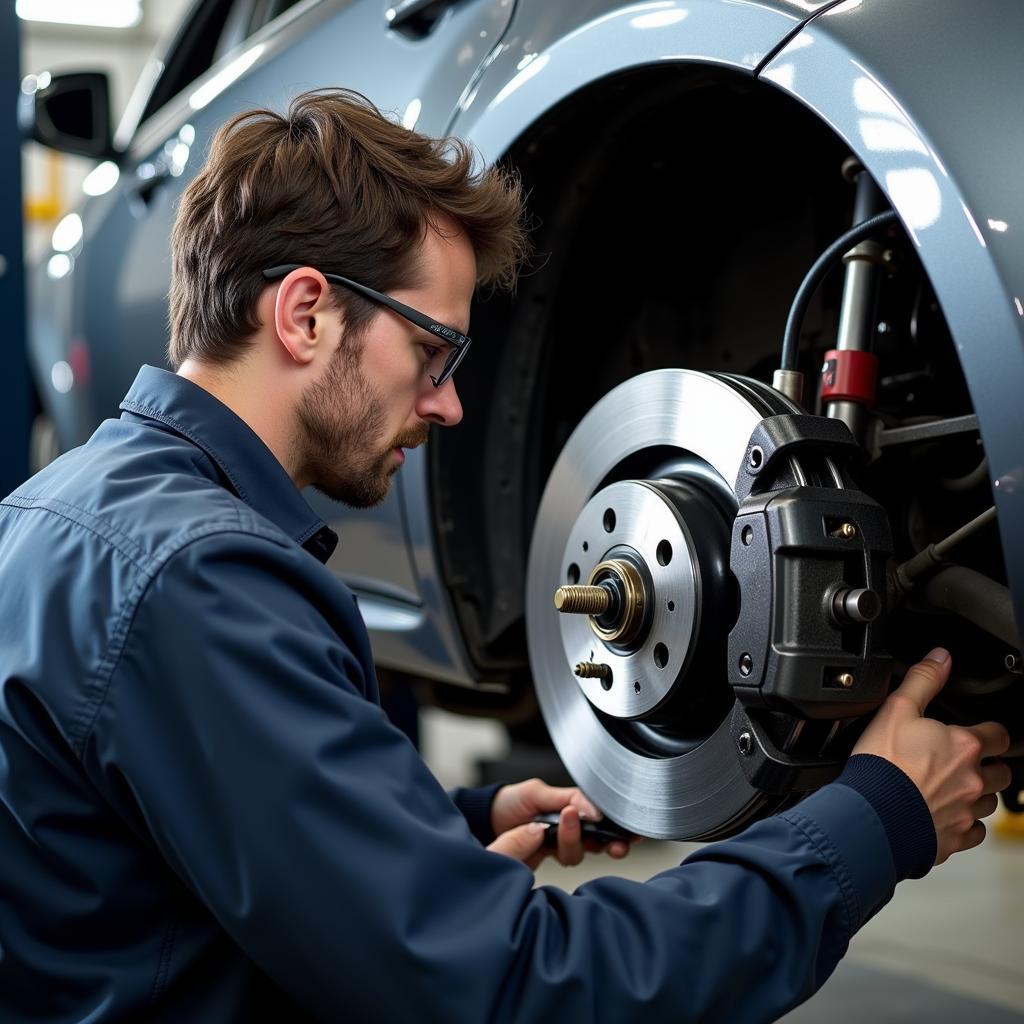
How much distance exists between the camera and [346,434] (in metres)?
0.84

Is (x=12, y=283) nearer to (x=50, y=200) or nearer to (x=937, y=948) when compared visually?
(x=937, y=948)

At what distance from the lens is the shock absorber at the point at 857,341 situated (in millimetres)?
850

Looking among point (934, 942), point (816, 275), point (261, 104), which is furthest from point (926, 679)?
point (934, 942)

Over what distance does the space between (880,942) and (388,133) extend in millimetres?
1693

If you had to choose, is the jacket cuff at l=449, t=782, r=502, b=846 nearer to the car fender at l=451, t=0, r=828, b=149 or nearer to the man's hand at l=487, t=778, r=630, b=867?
the man's hand at l=487, t=778, r=630, b=867

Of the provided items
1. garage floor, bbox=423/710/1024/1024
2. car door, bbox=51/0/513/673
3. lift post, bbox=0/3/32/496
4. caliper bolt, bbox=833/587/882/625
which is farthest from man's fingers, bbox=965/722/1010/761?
lift post, bbox=0/3/32/496

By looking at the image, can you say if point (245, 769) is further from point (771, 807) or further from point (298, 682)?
point (771, 807)

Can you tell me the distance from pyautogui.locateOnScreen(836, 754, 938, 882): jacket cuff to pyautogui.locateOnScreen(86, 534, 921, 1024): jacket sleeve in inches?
3.2

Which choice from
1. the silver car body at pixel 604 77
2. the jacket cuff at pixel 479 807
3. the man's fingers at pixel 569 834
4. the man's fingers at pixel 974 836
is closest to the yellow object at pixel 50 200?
the silver car body at pixel 604 77

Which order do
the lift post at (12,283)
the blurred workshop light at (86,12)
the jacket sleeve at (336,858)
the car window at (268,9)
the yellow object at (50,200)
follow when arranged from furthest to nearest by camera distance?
1. the blurred workshop light at (86,12)
2. the yellow object at (50,200)
3. the car window at (268,9)
4. the lift post at (12,283)
5. the jacket sleeve at (336,858)

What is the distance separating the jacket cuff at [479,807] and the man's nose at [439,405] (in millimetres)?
396

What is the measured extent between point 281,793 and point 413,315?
363 mm

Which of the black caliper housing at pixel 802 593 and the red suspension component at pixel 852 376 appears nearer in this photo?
the black caliper housing at pixel 802 593

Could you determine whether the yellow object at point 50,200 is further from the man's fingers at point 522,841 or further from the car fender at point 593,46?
the man's fingers at point 522,841
